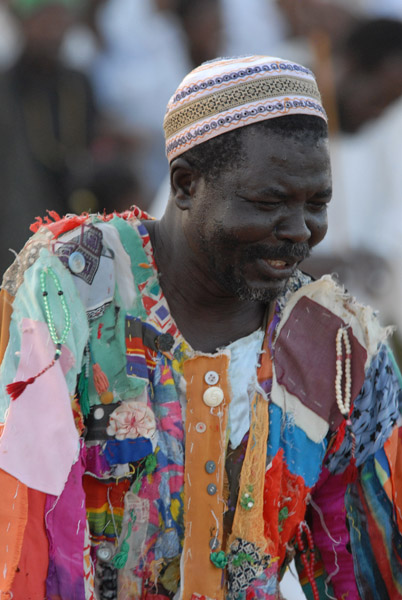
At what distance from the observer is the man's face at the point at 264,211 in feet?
7.93

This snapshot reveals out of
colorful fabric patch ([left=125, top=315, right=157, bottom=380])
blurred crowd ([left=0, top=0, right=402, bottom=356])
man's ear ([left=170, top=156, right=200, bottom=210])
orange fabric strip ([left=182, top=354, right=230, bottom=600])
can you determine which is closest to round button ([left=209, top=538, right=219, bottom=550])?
orange fabric strip ([left=182, top=354, right=230, bottom=600])

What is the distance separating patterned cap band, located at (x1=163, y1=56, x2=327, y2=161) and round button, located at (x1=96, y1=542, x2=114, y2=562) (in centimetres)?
113

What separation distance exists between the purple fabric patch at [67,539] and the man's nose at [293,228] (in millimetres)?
795

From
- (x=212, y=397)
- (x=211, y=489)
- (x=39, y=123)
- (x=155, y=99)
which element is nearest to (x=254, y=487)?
(x=211, y=489)

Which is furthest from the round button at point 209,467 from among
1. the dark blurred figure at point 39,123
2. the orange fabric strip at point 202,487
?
the dark blurred figure at point 39,123

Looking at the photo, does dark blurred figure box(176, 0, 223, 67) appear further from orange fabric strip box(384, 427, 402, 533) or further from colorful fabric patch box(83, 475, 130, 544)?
colorful fabric patch box(83, 475, 130, 544)

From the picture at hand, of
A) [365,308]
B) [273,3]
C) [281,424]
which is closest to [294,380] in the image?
[281,424]

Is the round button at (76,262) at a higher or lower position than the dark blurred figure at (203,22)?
lower

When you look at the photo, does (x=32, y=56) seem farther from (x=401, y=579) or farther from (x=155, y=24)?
(x=401, y=579)

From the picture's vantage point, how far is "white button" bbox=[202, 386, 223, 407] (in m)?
2.62

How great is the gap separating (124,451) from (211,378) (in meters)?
0.34

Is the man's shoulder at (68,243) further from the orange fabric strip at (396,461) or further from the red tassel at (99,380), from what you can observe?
the orange fabric strip at (396,461)

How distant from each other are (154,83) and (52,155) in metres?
0.82

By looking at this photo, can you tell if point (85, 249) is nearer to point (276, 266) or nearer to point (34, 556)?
point (276, 266)
